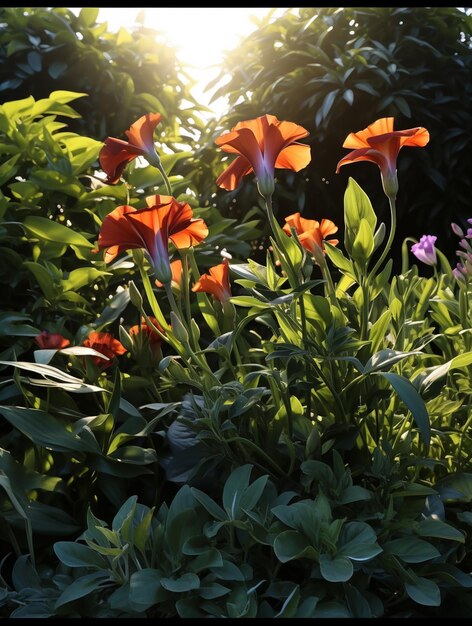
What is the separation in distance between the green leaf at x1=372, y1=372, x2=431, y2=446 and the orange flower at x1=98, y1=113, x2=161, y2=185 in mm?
527

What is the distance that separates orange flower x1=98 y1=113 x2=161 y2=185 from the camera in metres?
1.16

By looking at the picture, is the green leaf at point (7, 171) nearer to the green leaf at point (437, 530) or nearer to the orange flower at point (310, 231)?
the orange flower at point (310, 231)

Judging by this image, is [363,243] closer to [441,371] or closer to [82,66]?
[441,371]

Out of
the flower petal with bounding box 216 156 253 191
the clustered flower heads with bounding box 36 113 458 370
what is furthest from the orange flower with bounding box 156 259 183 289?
the flower petal with bounding box 216 156 253 191

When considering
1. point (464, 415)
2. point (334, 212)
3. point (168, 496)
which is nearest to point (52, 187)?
point (168, 496)

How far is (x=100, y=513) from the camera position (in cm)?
137

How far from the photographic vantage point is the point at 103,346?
1323 millimetres

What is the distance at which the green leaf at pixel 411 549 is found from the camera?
3.13 feet

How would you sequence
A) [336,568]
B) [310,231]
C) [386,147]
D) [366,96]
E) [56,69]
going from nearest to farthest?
1. [336,568]
2. [386,147]
3. [310,231]
4. [56,69]
5. [366,96]

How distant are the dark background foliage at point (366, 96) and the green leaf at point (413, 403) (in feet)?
5.42

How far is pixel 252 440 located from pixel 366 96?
69.0 inches

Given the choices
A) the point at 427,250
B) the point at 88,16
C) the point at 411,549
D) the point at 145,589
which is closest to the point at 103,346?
the point at 145,589

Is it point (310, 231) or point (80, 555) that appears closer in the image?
point (80, 555)

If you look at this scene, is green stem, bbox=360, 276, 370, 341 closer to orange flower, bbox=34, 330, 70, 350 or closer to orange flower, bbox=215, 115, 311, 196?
orange flower, bbox=215, 115, 311, 196
